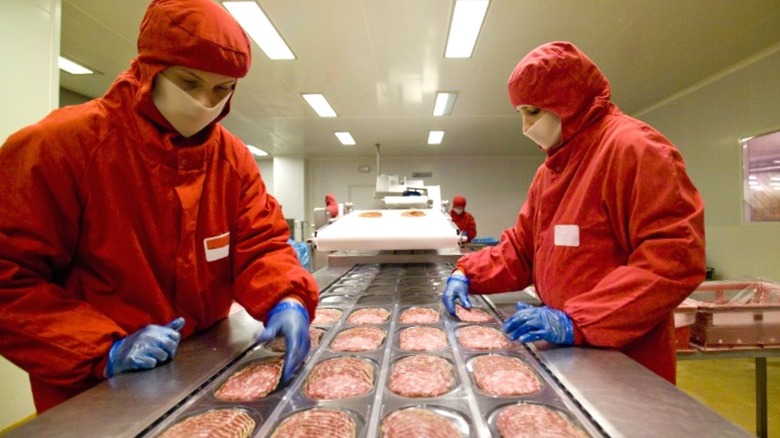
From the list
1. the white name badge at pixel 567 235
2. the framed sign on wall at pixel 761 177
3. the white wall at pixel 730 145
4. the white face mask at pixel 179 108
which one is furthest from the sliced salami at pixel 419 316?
the framed sign on wall at pixel 761 177

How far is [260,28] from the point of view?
3.98m

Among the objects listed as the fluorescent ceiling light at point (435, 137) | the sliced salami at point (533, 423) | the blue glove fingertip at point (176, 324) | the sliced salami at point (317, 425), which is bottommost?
the sliced salami at point (317, 425)

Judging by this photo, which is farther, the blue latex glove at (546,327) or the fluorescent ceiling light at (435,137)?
the fluorescent ceiling light at (435,137)

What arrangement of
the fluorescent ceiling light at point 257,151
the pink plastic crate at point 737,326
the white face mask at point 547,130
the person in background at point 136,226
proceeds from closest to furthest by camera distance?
the person in background at point 136,226
the white face mask at point 547,130
the pink plastic crate at point 737,326
the fluorescent ceiling light at point 257,151

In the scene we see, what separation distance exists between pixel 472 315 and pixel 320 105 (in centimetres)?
579

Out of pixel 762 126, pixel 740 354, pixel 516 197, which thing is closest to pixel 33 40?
pixel 740 354

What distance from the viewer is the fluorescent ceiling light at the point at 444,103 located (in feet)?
20.4

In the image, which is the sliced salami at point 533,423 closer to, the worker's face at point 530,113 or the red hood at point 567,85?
the red hood at point 567,85

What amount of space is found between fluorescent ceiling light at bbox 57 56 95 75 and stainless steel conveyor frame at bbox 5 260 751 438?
5.58 m

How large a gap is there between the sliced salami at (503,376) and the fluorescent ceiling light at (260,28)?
12.3ft

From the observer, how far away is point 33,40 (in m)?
2.72

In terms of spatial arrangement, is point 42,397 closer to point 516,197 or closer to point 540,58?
point 540,58

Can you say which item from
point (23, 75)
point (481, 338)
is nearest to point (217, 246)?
point (481, 338)

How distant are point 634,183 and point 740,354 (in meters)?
2.13
